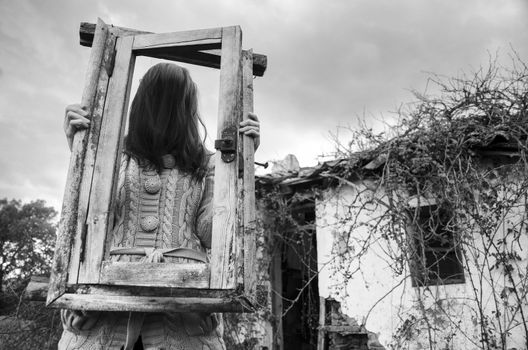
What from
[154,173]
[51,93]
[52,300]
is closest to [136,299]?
[52,300]

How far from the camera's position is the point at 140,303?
116cm

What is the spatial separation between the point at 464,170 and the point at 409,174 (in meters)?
0.67

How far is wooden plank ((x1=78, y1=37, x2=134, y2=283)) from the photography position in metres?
1.24

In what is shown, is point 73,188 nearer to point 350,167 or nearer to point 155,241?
point 155,241

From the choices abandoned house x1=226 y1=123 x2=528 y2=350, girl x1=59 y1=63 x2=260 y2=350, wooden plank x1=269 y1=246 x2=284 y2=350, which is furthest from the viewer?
wooden plank x1=269 y1=246 x2=284 y2=350

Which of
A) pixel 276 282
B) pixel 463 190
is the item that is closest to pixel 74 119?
pixel 463 190

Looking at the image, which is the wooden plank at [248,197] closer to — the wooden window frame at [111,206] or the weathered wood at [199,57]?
the wooden window frame at [111,206]

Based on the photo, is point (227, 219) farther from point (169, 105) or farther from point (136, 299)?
point (169, 105)

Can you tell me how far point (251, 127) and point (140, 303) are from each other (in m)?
0.70

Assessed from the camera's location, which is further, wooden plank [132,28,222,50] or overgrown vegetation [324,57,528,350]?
overgrown vegetation [324,57,528,350]

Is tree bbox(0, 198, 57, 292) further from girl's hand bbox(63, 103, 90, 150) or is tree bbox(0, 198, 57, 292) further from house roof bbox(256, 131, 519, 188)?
girl's hand bbox(63, 103, 90, 150)

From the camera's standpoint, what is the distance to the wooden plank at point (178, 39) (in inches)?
A: 59.6

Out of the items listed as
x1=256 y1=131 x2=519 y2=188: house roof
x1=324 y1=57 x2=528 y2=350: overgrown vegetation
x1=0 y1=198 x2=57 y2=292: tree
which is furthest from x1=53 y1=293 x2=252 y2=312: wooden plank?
x1=0 y1=198 x2=57 y2=292: tree

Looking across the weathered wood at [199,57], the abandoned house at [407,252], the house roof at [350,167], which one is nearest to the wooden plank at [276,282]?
the abandoned house at [407,252]
